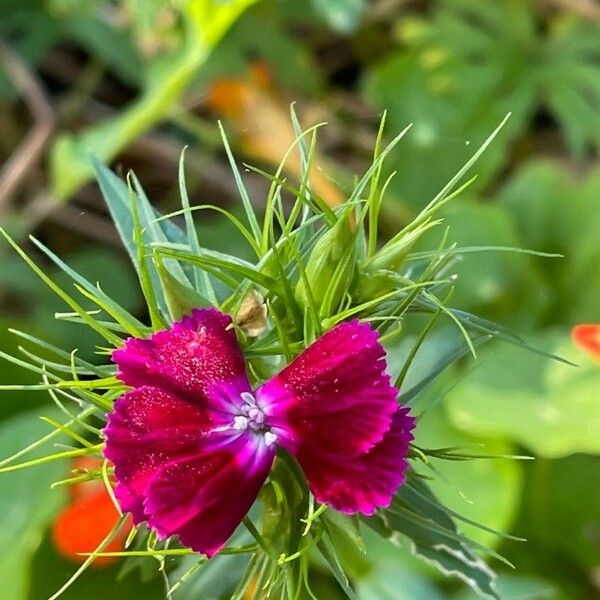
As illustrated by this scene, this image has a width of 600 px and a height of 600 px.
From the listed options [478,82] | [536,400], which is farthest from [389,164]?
[536,400]

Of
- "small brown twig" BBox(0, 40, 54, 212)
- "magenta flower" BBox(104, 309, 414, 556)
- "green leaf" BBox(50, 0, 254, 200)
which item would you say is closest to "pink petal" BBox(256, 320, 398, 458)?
"magenta flower" BBox(104, 309, 414, 556)

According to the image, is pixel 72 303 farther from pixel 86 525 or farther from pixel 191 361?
pixel 86 525

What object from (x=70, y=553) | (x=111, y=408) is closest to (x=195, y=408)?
(x=111, y=408)

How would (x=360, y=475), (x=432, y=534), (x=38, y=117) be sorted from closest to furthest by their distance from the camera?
(x=360, y=475)
(x=432, y=534)
(x=38, y=117)

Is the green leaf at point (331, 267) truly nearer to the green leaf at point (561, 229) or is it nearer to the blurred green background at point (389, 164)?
the blurred green background at point (389, 164)

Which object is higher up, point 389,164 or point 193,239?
point 193,239

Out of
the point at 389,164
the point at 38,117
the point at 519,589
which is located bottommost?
the point at 519,589
